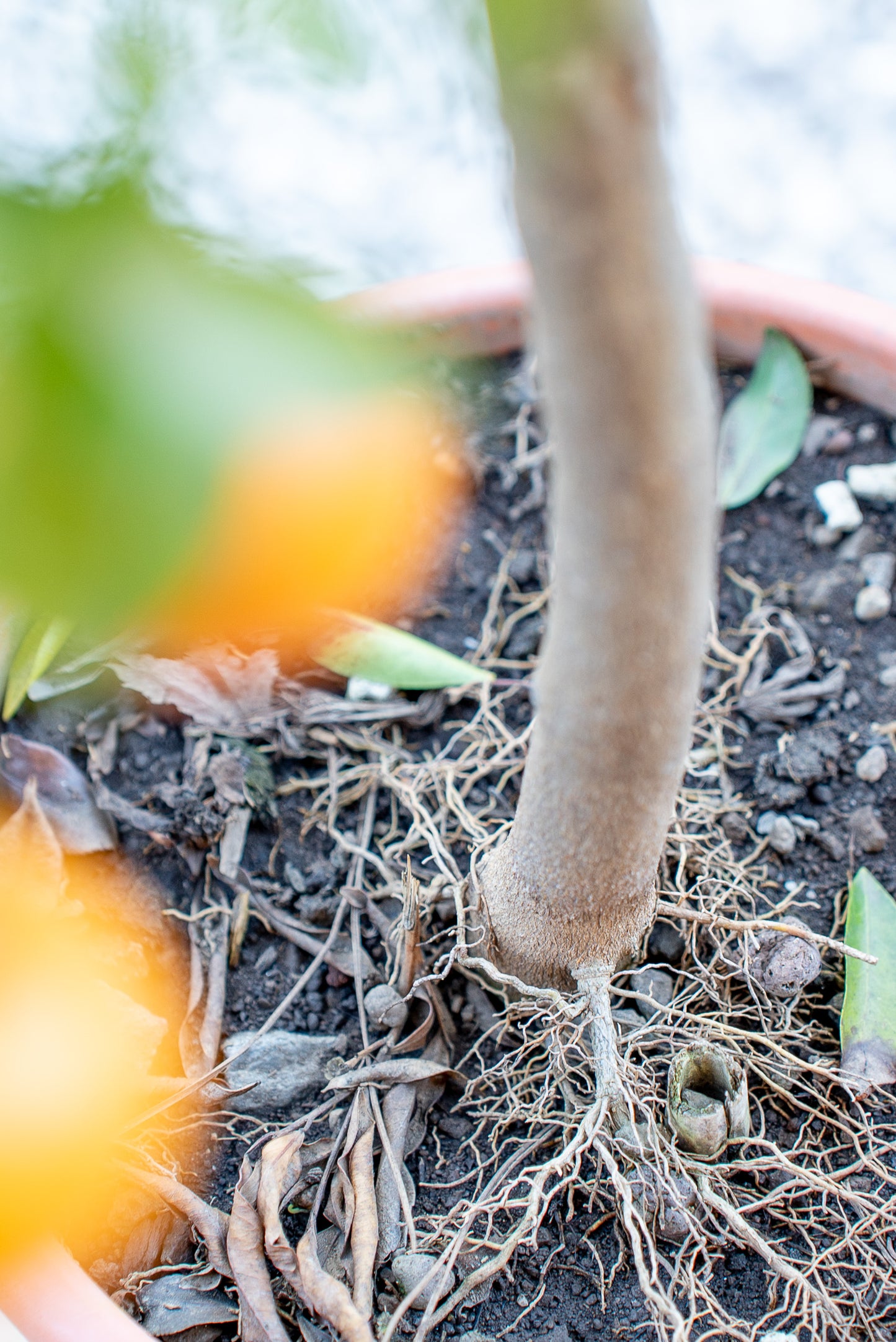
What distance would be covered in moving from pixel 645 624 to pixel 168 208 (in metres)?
0.28

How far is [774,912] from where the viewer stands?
655mm

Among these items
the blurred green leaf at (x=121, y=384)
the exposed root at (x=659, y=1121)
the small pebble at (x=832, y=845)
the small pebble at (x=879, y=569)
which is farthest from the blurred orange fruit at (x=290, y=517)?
the small pebble at (x=879, y=569)

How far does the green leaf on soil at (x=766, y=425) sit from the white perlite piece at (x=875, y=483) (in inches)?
2.2

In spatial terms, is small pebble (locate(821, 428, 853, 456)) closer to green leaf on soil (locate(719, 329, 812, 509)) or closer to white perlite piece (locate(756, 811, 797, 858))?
green leaf on soil (locate(719, 329, 812, 509))

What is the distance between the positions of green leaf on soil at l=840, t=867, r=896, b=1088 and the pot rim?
0.46 meters

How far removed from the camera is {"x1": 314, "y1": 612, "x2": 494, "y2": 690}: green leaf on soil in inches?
30.9

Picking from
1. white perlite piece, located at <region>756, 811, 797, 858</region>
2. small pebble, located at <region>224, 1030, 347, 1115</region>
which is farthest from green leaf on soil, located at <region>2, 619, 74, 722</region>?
white perlite piece, located at <region>756, 811, 797, 858</region>

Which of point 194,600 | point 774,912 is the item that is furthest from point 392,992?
point 194,600

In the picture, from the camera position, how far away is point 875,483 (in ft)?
2.84

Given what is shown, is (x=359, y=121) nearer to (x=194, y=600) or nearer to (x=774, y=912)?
(x=194, y=600)

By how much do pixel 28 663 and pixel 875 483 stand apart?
2.26 feet

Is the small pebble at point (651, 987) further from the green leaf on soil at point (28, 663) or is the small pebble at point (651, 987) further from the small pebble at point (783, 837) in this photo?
the green leaf on soil at point (28, 663)

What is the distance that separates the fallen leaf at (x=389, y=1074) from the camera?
1.98ft

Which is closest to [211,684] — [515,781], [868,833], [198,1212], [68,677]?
[68,677]
